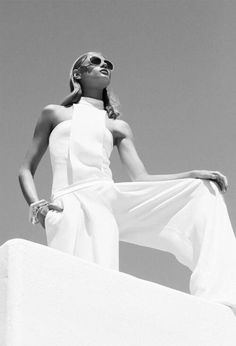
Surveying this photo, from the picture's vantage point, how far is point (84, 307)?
3.53 meters

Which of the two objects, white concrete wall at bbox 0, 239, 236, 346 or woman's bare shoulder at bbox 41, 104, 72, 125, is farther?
woman's bare shoulder at bbox 41, 104, 72, 125

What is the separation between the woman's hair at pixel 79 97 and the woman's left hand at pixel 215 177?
726mm

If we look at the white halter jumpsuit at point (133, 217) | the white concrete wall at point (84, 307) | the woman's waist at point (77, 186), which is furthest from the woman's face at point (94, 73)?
the white concrete wall at point (84, 307)

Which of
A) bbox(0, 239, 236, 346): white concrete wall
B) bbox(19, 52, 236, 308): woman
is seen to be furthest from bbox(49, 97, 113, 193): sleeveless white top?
bbox(0, 239, 236, 346): white concrete wall

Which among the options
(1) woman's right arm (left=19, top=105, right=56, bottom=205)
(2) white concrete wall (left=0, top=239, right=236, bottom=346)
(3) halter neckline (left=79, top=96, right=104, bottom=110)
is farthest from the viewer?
(3) halter neckline (left=79, top=96, right=104, bottom=110)

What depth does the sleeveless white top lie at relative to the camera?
4.58m

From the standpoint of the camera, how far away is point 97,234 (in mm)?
4387

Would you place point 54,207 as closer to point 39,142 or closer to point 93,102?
point 39,142

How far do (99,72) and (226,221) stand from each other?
118cm

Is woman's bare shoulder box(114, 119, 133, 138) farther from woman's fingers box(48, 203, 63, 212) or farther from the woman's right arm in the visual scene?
woman's fingers box(48, 203, 63, 212)

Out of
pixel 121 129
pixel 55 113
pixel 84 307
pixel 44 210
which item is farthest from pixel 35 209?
pixel 84 307

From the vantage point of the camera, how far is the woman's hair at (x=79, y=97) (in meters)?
4.99

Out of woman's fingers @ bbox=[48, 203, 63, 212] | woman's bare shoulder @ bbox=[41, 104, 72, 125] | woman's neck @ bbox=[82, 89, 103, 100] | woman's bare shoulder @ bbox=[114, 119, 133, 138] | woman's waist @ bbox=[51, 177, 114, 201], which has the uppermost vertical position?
woman's neck @ bbox=[82, 89, 103, 100]

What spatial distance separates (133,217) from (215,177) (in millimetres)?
456
